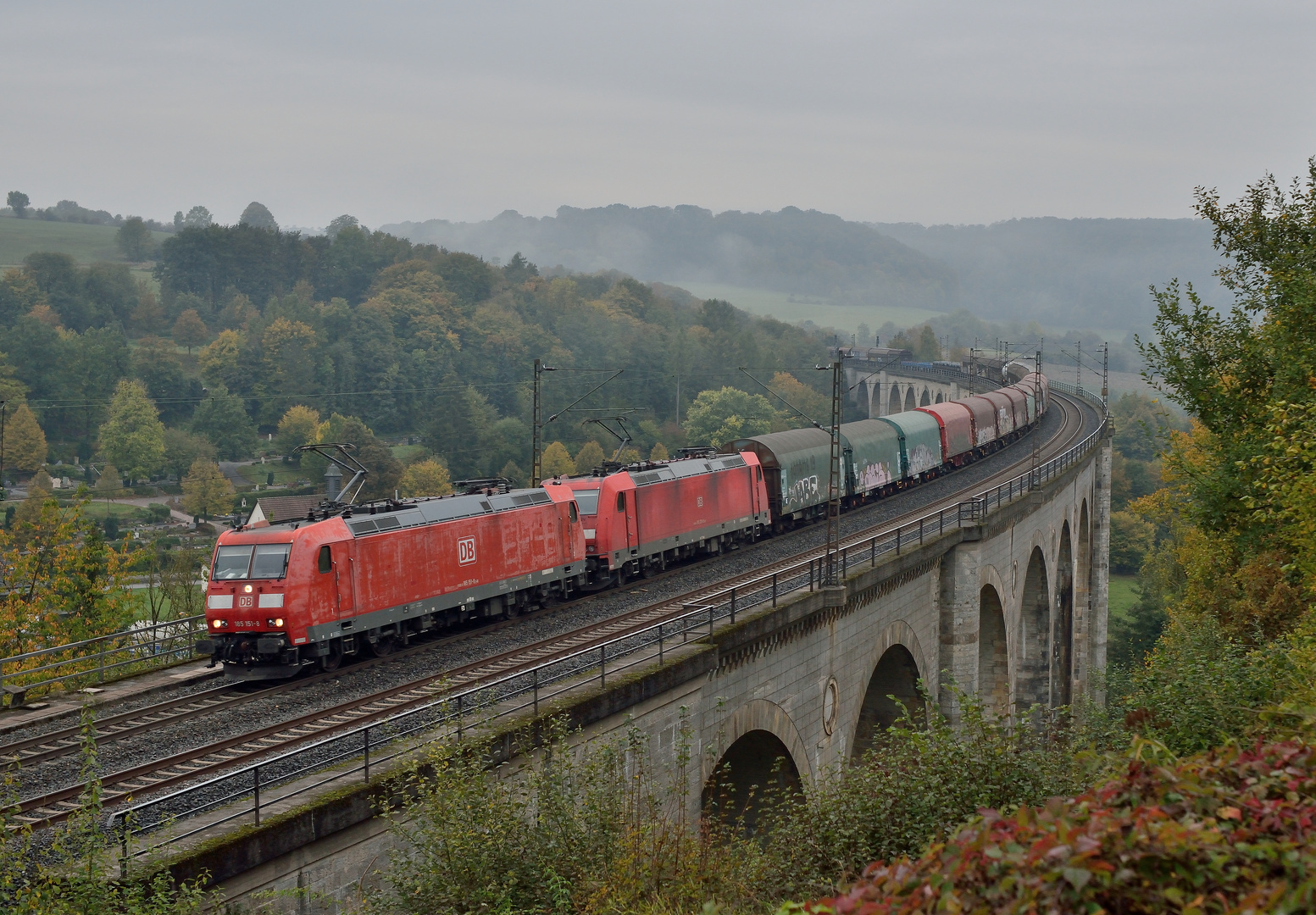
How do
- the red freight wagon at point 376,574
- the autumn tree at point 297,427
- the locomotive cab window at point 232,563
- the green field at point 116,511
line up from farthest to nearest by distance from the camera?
1. the autumn tree at point 297,427
2. the green field at point 116,511
3. the locomotive cab window at point 232,563
4. the red freight wagon at point 376,574

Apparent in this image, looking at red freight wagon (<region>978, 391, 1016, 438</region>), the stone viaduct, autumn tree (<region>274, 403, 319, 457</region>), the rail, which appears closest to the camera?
the rail

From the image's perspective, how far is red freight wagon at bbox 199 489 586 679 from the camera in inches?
780

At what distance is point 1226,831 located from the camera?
649 cm

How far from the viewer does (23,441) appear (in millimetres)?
98312

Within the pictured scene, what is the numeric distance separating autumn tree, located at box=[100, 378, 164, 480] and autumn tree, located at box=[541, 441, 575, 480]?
36.7m

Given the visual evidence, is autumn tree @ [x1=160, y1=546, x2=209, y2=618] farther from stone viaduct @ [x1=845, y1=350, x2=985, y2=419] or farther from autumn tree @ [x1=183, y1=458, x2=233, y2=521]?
stone viaduct @ [x1=845, y1=350, x2=985, y2=419]

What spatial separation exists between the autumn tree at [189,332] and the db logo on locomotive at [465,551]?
132850 mm

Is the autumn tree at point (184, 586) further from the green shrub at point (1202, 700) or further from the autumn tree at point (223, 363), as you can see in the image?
the autumn tree at point (223, 363)

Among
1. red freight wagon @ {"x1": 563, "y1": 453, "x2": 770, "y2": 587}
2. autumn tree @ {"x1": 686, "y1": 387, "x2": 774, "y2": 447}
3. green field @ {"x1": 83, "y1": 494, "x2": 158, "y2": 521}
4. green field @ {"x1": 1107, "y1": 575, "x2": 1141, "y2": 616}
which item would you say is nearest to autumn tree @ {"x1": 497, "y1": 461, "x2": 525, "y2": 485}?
autumn tree @ {"x1": 686, "y1": 387, "x2": 774, "y2": 447}

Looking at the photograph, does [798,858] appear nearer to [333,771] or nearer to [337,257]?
[333,771]

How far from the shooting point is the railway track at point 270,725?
13953mm

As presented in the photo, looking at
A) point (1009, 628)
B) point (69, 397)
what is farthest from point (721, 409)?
point (1009, 628)

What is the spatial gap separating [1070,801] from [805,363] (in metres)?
170

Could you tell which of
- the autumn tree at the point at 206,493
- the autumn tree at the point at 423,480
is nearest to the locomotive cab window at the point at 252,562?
the autumn tree at the point at 423,480
